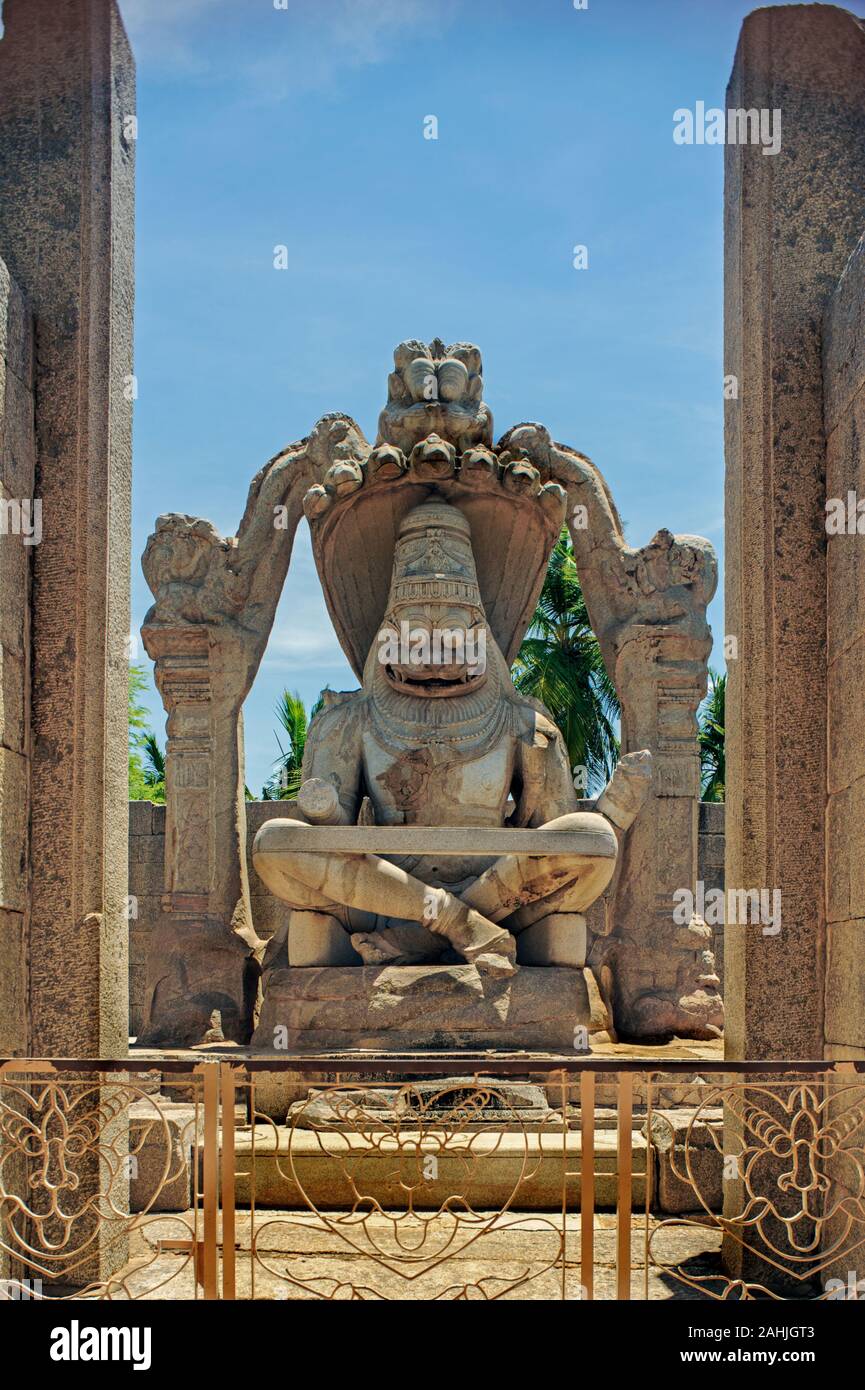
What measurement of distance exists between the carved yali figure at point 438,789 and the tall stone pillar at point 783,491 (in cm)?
231

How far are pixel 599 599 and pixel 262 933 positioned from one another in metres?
3.18

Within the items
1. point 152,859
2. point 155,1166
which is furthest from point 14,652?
point 152,859

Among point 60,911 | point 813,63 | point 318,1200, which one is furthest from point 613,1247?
point 813,63

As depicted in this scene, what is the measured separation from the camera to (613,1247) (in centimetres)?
523

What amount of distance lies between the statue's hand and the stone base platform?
2.73ft

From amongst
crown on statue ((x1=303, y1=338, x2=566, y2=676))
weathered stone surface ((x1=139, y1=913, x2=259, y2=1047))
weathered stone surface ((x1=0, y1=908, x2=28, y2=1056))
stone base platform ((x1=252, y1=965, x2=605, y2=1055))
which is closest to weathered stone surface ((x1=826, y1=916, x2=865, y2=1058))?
stone base platform ((x1=252, y1=965, x2=605, y2=1055))

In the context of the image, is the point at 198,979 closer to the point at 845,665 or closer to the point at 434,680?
the point at 434,680

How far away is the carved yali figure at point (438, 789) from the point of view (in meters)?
7.36

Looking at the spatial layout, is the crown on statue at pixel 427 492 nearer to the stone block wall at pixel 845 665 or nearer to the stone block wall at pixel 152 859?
the stone block wall at pixel 152 859

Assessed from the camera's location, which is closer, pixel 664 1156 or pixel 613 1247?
pixel 613 1247

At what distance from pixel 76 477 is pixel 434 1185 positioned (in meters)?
3.16

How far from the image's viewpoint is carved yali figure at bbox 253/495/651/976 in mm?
7355
